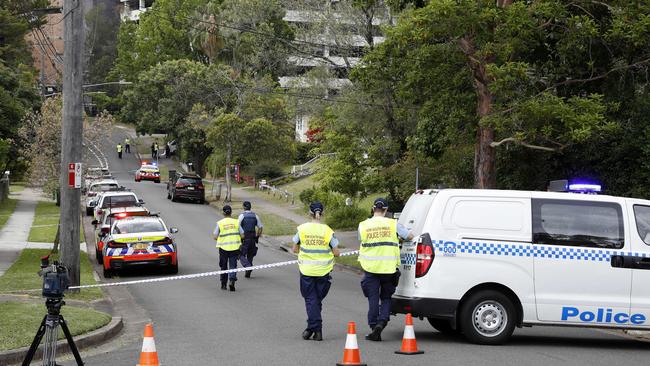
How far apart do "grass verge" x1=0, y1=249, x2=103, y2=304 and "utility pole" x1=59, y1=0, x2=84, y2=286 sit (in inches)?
26.8

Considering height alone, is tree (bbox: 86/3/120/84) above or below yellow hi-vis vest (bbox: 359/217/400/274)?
above

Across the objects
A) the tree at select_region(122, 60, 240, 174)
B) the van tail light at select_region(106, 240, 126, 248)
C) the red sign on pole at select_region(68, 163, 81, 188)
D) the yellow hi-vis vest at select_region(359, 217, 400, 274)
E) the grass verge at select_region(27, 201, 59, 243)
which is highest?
the tree at select_region(122, 60, 240, 174)

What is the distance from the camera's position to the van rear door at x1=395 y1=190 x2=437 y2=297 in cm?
1216

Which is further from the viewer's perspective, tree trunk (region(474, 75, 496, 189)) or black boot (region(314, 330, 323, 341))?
tree trunk (region(474, 75, 496, 189))

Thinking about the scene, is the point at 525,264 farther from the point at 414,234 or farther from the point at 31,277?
the point at 31,277

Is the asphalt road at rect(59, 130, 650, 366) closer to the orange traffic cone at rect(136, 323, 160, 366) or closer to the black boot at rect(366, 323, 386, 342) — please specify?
the black boot at rect(366, 323, 386, 342)

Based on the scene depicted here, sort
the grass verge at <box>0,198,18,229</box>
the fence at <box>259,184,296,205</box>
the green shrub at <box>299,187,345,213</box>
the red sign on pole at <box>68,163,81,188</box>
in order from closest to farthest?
the red sign on pole at <box>68,163,81,188</box> < the green shrub at <box>299,187,345,213</box> < the grass verge at <box>0,198,18,229</box> < the fence at <box>259,184,296,205</box>

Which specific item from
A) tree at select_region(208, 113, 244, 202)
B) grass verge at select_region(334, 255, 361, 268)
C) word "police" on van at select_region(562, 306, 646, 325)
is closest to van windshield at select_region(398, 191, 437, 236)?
word "police" on van at select_region(562, 306, 646, 325)

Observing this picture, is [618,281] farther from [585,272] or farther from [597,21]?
[597,21]

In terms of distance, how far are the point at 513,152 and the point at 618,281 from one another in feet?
43.5

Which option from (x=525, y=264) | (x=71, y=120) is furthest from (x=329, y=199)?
(x=525, y=264)

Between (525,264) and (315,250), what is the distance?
8.78 feet

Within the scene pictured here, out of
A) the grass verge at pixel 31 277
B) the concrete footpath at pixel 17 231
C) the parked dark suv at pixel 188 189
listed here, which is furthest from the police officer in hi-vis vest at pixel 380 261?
the parked dark suv at pixel 188 189

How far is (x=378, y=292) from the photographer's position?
1229 centimetres
